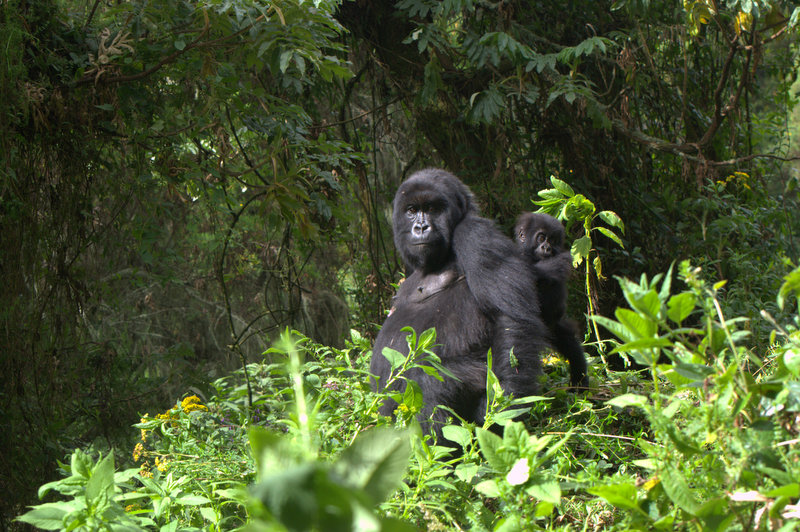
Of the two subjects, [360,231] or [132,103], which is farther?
[360,231]

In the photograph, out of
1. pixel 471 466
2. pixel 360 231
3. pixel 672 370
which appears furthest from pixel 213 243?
pixel 672 370

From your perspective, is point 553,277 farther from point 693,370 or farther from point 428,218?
point 693,370

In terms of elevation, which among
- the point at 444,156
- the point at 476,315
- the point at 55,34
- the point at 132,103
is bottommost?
the point at 476,315

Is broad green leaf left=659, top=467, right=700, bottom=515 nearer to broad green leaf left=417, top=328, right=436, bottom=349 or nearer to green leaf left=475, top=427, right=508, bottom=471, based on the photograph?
green leaf left=475, top=427, right=508, bottom=471

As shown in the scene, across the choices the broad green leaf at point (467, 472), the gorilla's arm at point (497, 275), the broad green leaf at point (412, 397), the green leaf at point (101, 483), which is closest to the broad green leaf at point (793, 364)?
the broad green leaf at point (467, 472)

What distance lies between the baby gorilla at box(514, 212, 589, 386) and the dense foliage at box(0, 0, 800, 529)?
118 mm

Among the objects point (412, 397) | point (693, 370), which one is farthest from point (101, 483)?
point (693, 370)

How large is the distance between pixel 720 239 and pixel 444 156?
2.08m

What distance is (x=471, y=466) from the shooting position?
4.82 ft

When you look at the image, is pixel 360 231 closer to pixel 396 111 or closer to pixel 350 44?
pixel 396 111

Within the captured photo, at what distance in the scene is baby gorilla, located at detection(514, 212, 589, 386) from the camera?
3.03 metres

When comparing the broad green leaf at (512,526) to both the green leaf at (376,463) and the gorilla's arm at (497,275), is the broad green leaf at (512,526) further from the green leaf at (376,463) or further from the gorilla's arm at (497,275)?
the gorilla's arm at (497,275)

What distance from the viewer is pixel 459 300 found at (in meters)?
2.81

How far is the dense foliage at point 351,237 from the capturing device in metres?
1.15
